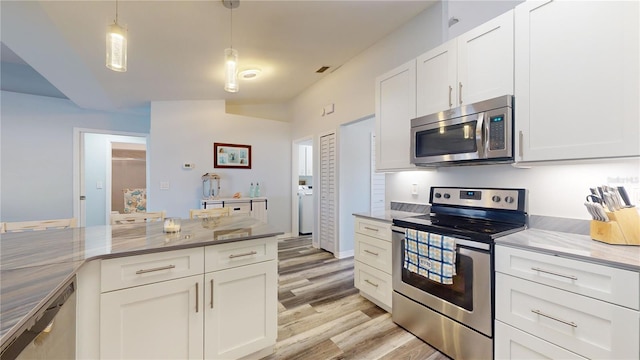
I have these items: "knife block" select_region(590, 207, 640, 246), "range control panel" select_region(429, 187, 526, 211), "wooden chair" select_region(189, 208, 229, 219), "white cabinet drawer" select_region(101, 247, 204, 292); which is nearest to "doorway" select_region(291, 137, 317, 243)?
"wooden chair" select_region(189, 208, 229, 219)

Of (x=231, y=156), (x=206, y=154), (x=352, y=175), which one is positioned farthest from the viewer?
(x=231, y=156)

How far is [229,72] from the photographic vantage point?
80.7 inches

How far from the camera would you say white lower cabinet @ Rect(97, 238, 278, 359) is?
4.21ft

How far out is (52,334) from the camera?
95cm

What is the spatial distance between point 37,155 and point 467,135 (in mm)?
5902

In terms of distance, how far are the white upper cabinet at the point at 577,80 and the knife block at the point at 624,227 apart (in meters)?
0.30

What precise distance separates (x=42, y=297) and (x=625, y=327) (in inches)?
87.1

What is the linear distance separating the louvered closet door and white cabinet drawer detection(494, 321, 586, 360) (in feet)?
8.58

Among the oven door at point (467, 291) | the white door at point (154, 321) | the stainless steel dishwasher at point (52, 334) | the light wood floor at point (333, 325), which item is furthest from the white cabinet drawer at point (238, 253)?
the oven door at point (467, 291)

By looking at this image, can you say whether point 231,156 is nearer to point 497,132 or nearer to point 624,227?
point 497,132

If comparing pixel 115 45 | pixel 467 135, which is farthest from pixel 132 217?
pixel 467 135

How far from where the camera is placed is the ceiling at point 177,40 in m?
2.18

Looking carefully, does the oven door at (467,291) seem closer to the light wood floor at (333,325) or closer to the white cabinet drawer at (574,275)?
the white cabinet drawer at (574,275)

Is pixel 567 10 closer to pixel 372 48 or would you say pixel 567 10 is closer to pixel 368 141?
pixel 372 48
